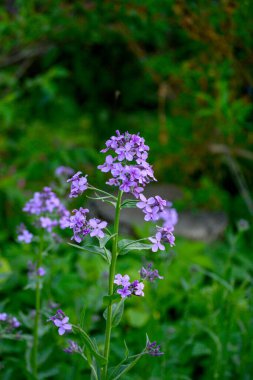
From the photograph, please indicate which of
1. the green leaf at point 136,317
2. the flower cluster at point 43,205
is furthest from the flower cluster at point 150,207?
the green leaf at point 136,317

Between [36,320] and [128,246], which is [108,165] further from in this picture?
[36,320]

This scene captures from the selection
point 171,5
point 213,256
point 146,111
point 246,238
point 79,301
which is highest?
point 146,111

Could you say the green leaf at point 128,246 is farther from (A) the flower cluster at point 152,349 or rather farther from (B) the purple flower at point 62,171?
(B) the purple flower at point 62,171

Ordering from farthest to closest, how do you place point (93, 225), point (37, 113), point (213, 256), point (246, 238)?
point (37, 113) < point (246, 238) < point (213, 256) < point (93, 225)

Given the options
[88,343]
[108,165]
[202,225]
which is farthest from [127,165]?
[202,225]

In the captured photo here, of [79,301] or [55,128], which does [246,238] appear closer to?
[79,301]

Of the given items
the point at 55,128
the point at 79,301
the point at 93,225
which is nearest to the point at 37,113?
the point at 55,128

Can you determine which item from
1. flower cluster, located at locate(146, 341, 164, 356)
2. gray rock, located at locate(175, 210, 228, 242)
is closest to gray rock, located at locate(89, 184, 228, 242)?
gray rock, located at locate(175, 210, 228, 242)
